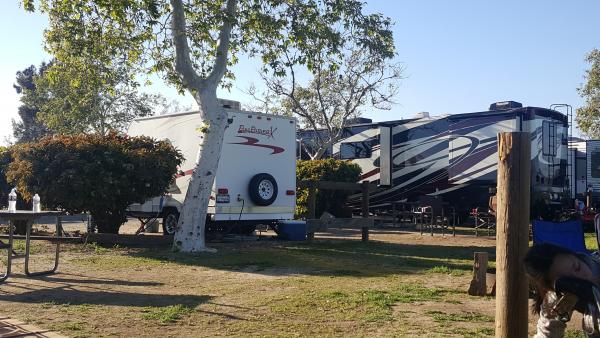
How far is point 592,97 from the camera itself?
94.9ft

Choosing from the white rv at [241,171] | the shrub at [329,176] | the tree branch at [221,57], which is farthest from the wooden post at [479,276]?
the shrub at [329,176]

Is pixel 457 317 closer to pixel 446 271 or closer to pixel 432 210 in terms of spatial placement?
pixel 446 271

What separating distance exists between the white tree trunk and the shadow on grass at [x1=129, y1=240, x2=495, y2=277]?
1.26 feet

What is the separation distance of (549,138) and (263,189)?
901cm

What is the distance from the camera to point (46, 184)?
12.6 metres

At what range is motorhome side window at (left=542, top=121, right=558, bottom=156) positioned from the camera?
18312 millimetres

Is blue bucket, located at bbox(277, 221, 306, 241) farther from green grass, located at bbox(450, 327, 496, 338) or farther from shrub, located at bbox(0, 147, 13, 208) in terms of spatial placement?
green grass, located at bbox(450, 327, 496, 338)

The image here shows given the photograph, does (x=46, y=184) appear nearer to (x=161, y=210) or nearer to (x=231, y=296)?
(x=161, y=210)

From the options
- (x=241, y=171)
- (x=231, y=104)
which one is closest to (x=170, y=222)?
(x=241, y=171)

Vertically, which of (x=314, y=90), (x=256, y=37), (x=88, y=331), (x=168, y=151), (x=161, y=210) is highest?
(x=314, y=90)

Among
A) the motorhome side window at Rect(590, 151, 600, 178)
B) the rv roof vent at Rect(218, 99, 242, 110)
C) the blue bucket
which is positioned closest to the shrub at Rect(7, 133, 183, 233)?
the rv roof vent at Rect(218, 99, 242, 110)

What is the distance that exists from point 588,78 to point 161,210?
21693 mm

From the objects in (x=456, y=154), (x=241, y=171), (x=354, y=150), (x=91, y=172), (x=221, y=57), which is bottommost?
(x=91, y=172)

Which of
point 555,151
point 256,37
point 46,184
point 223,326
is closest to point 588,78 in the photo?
point 555,151
